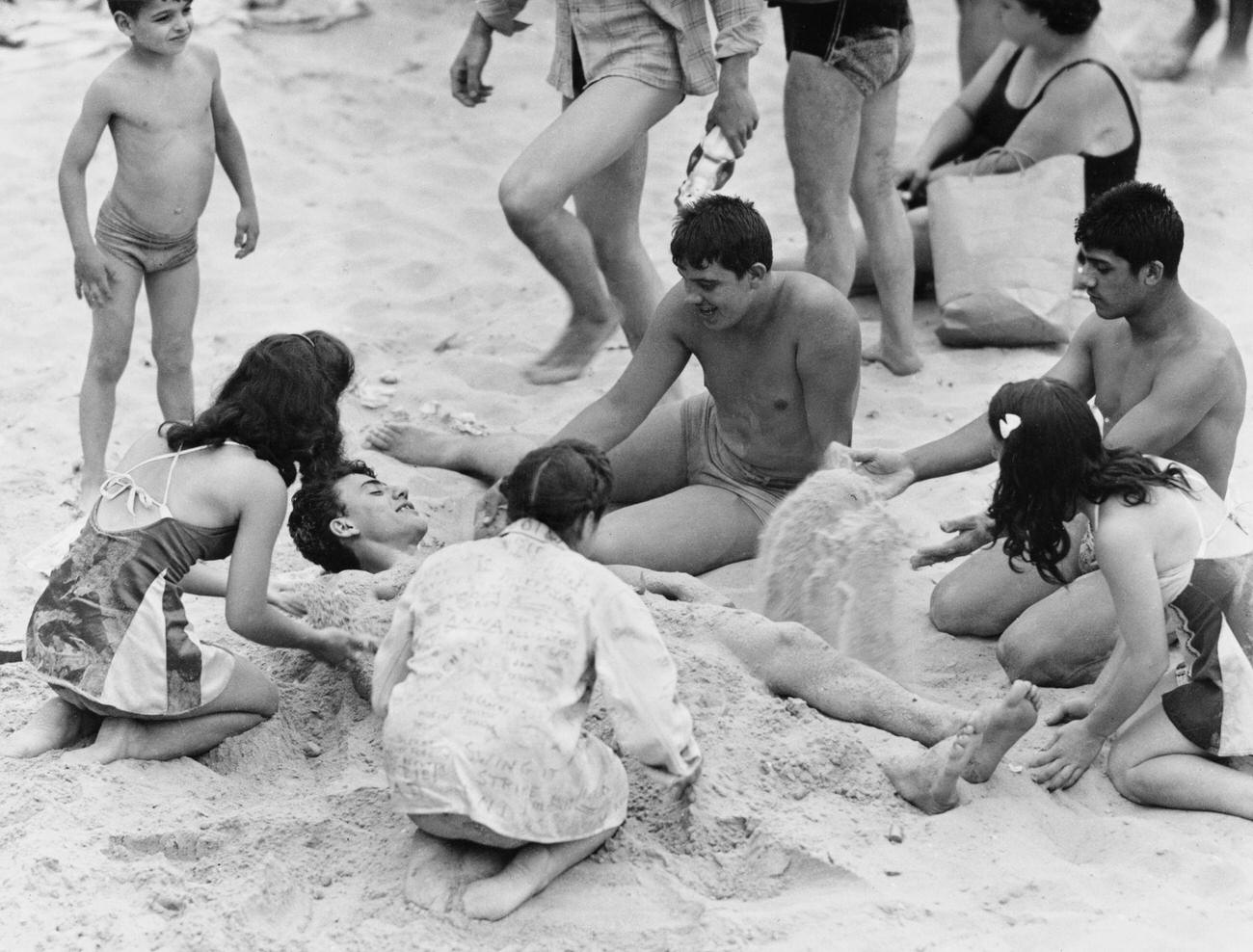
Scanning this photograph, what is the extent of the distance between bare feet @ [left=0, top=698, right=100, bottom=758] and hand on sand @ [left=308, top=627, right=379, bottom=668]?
18.3 inches

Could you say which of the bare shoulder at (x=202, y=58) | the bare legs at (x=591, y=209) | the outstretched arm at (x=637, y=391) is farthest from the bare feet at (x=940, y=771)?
the bare shoulder at (x=202, y=58)

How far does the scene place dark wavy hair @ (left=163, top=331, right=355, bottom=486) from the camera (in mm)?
3033

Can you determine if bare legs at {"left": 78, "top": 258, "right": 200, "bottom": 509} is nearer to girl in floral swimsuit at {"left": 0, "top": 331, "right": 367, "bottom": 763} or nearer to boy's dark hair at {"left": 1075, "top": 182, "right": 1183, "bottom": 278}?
girl in floral swimsuit at {"left": 0, "top": 331, "right": 367, "bottom": 763}

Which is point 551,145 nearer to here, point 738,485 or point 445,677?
point 738,485

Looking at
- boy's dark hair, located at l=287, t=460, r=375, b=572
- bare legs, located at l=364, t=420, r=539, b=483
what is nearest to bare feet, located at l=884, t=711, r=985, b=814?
boy's dark hair, located at l=287, t=460, r=375, b=572

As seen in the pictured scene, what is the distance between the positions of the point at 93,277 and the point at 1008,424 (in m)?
2.52

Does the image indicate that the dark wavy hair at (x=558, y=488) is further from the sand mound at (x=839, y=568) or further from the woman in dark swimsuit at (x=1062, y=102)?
the woman in dark swimsuit at (x=1062, y=102)

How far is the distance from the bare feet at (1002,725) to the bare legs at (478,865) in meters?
0.71

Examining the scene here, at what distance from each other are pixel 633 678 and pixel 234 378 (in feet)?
3.67

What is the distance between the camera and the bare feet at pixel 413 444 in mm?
4469

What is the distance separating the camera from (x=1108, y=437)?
3381mm

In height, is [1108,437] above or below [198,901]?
above

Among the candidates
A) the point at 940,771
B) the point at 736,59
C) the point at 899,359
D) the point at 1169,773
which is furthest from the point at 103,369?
the point at 1169,773

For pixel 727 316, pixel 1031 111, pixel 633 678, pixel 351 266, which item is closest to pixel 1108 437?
pixel 727 316
